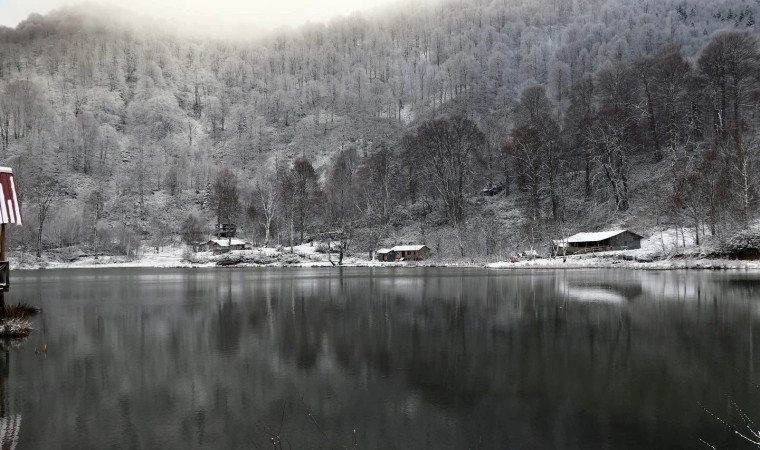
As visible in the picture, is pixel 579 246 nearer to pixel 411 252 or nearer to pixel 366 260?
pixel 411 252

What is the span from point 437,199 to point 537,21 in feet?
366

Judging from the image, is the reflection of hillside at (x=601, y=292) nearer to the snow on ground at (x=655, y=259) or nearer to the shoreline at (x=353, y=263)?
the snow on ground at (x=655, y=259)

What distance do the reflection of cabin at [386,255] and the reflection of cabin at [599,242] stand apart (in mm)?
26094

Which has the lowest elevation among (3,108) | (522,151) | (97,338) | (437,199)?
(97,338)

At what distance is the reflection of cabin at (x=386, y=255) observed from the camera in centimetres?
8281

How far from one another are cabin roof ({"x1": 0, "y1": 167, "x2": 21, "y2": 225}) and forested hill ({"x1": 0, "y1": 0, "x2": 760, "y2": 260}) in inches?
2322

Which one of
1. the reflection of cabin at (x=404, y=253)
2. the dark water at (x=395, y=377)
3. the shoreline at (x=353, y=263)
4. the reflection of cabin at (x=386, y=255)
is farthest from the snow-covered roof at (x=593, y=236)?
the dark water at (x=395, y=377)

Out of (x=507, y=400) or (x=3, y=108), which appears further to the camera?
(x=3, y=108)

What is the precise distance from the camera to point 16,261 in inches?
3123

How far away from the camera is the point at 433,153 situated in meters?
90.6

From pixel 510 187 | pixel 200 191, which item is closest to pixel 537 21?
pixel 510 187

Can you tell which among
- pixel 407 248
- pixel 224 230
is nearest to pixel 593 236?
pixel 407 248

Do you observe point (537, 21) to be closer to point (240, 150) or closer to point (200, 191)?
point (240, 150)

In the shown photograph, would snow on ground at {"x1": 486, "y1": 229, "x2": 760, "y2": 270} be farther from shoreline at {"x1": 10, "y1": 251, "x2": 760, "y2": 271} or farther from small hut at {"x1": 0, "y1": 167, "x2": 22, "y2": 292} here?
small hut at {"x1": 0, "y1": 167, "x2": 22, "y2": 292}
